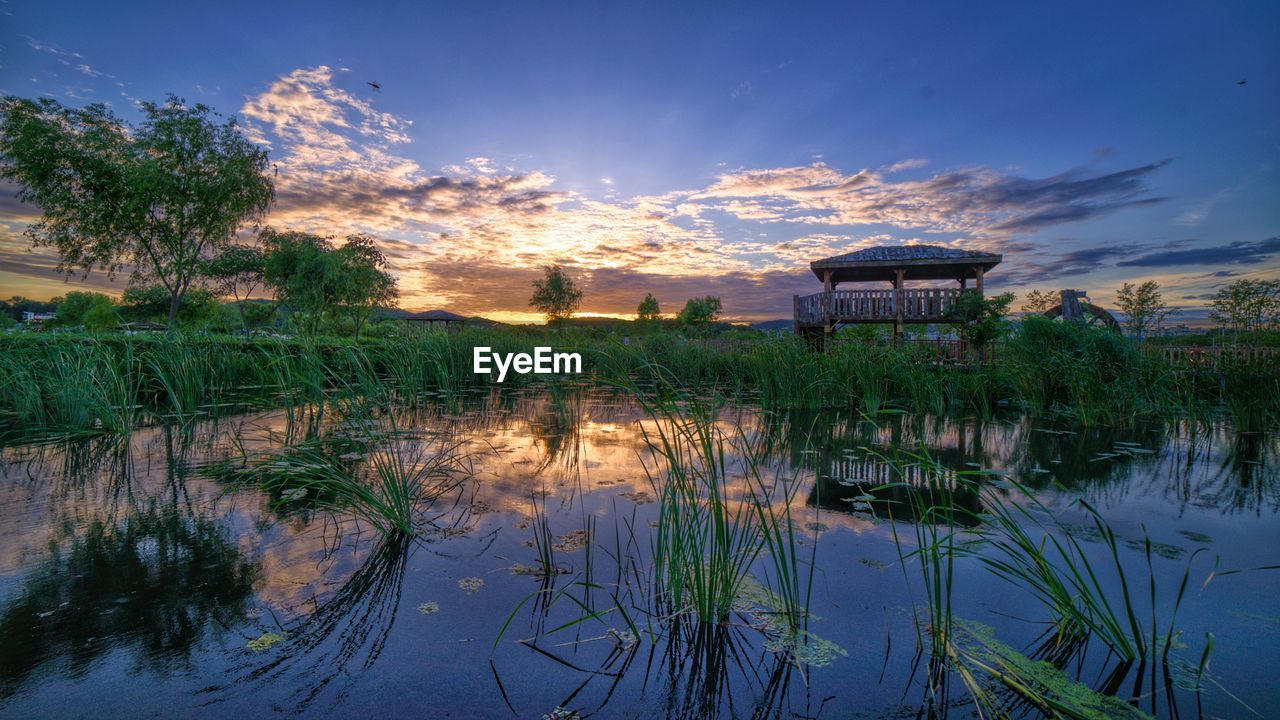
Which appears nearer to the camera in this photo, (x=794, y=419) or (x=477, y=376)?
(x=794, y=419)

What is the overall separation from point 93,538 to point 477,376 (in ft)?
30.2

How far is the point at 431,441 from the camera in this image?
477 cm

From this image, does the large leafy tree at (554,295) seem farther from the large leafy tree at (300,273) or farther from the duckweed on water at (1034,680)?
the duckweed on water at (1034,680)

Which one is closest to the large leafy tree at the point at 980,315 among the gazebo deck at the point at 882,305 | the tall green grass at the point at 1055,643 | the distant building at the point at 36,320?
the gazebo deck at the point at 882,305

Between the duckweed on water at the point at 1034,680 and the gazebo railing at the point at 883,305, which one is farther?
the gazebo railing at the point at 883,305

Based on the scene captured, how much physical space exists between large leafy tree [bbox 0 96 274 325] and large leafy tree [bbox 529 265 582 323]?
28204mm

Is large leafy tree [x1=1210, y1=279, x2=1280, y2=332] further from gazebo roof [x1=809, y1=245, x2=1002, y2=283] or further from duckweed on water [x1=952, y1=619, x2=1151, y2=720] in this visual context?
duckweed on water [x1=952, y1=619, x2=1151, y2=720]

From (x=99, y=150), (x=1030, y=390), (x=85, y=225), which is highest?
(x=99, y=150)

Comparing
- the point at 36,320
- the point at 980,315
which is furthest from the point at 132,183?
the point at 980,315

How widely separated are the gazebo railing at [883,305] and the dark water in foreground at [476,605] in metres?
13.9

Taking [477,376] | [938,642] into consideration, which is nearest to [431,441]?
[938,642]

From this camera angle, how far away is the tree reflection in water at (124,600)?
66.0 inches

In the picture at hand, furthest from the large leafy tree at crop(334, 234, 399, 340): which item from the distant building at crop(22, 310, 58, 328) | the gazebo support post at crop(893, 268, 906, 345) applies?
the gazebo support post at crop(893, 268, 906, 345)

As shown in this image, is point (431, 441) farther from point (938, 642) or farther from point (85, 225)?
point (85, 225)
